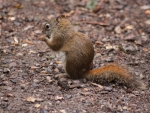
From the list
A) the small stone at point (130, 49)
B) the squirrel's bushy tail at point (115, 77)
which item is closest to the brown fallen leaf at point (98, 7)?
the small stone at point (130, 49)

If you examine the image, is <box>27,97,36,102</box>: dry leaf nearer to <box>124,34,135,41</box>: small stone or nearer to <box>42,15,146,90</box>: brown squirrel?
<box>42,15,146,90</box>: brown squirrel

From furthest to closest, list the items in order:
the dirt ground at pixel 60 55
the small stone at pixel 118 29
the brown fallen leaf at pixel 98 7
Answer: the brown fallen leaf at pixel 98 7 → the small stone at pixel 118 29 → the dirt ground at pixel 60 55

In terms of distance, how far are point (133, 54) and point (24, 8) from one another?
2.67m

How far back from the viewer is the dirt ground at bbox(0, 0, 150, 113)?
16.0ft

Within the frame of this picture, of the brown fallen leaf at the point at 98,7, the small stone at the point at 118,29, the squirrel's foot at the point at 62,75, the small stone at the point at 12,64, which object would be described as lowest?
the squirrel's foot at the point at 62,75

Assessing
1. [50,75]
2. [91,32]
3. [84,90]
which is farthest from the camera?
[91,32]

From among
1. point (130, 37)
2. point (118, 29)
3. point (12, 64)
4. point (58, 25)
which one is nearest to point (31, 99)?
point (12, 64)

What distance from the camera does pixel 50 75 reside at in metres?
5.70

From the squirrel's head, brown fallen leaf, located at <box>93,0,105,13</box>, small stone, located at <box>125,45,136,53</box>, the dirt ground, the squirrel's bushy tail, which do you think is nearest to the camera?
the dirt ground

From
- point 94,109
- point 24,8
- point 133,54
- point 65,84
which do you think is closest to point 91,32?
point 133,54

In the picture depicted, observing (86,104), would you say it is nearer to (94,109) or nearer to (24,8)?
(94,109)

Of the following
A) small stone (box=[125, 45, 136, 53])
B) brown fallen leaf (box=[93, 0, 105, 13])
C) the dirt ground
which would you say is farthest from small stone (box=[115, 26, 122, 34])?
brown fallen leaf (box=[93, 0, 105, 13])

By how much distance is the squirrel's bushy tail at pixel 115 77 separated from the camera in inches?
206

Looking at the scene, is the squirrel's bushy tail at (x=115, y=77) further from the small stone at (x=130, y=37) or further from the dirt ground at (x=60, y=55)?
the small stone at (x=130, y=37)
